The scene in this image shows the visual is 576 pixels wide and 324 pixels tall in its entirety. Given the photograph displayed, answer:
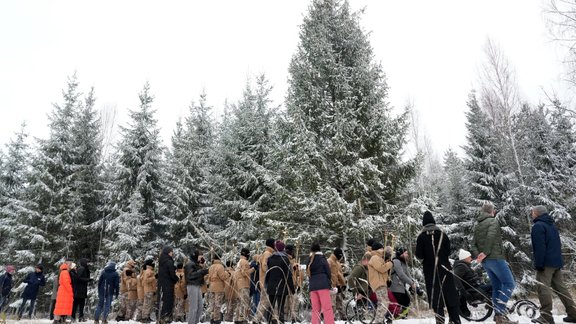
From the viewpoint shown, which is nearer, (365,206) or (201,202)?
(365,206)

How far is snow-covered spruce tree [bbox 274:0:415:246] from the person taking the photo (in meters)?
13.1

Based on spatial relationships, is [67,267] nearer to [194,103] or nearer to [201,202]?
[201,202]

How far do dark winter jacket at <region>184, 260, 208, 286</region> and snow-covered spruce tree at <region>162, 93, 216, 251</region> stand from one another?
10605 mm

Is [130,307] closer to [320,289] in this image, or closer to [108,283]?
[108,283]

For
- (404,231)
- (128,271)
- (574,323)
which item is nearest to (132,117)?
(128,271)

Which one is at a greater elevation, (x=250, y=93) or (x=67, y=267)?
(x=250, y=93)

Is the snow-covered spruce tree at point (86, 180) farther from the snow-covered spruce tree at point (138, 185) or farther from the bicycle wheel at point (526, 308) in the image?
the bicycle wheel at point (526, 308)

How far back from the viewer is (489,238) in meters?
A: 6.27

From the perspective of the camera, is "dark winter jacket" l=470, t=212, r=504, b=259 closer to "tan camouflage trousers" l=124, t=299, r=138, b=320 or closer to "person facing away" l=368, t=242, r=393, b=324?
"person facing away" l=368, t=242, r=393, b=324

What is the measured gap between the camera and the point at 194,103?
2389 centimetres

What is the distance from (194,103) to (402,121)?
553 inches

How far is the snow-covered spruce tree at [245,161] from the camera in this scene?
1786cm

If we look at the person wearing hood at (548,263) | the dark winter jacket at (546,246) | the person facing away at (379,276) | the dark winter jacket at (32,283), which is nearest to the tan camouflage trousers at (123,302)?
the dark winter jacket at (32,283)

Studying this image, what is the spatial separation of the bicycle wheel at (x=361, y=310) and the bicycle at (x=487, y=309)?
192 centimetres
